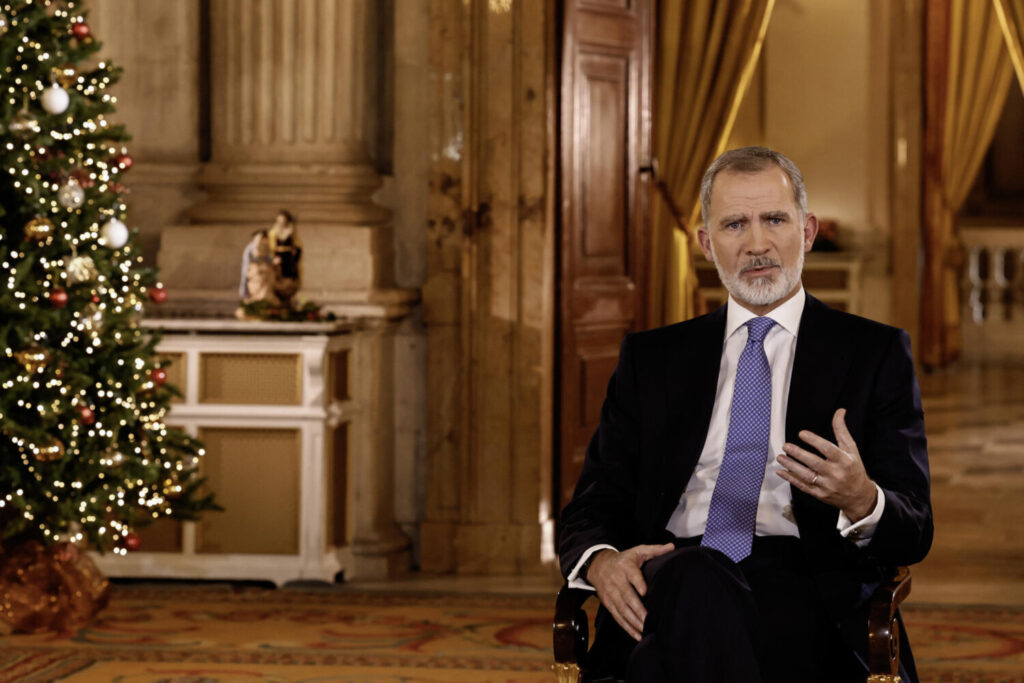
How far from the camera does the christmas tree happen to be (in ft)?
15.4

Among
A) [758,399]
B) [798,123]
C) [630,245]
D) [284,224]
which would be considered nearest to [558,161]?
[630,245]

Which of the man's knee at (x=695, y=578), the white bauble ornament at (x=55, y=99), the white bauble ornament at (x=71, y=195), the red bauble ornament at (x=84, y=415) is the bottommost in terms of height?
the red bauble ornament at (x=84, y=415)

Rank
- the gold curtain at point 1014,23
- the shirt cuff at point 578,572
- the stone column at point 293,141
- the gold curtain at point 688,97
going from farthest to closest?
the gold curtain at point 688,97
the gold curtain at point 1014,23
the stone column at point 293,141
the shirt cuff at point 578,572

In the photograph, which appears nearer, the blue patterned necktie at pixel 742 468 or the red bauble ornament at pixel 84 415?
the blue patterned necktie at pixel 742 468

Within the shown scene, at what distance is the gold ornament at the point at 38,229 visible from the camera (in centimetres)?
473

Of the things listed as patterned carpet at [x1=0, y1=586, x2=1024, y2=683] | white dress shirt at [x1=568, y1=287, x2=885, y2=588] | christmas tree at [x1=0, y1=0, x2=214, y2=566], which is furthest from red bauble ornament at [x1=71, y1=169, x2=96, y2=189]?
white dress shirt at [x1=568, y1=287, x2=885, y2=588]

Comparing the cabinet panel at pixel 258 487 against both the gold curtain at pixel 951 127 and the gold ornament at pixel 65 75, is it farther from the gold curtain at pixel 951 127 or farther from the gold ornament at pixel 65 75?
the gold curtain at pixel 951 127

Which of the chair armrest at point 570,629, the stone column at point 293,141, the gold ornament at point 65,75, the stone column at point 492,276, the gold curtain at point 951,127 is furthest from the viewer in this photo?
the gold curtain at point 951,127

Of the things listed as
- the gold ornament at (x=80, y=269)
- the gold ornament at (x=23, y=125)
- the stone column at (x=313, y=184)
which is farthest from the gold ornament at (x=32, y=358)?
the stone column at (x=313, y=184)

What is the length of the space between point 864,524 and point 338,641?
8.77 ft

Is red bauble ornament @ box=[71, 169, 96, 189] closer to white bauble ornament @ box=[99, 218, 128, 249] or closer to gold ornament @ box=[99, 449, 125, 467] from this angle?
white bauble ornament @ box=[99, 218, 128, 249]

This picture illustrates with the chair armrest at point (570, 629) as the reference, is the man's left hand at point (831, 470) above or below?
above

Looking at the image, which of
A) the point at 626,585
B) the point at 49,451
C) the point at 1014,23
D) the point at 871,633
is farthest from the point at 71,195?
the point at 1014,23

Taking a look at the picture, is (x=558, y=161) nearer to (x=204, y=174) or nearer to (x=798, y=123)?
(x=204, y=174)
